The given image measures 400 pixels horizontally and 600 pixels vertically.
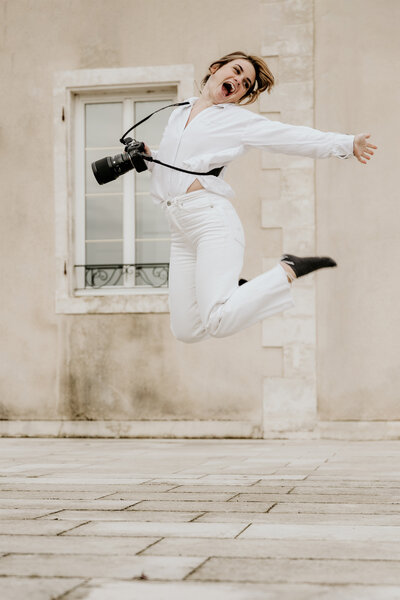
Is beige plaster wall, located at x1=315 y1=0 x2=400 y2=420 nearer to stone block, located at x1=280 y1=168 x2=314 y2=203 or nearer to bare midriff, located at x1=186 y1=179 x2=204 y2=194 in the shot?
stone block, located at x1=280 y1=168 x2=314 y2=203

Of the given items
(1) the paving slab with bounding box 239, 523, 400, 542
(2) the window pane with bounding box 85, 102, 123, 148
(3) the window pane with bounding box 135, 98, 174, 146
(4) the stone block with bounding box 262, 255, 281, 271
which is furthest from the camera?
(2) the window pane with bounding box 85, 102, 123, 148

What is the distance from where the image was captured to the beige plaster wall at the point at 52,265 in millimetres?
8758

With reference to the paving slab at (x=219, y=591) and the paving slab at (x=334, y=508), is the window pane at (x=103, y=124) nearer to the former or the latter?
the paving slab at (x=334, y=508)

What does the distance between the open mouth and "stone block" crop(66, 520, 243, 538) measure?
205 cm

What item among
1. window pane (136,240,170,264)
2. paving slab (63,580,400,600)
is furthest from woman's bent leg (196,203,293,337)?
window pane (136,240,170,264)

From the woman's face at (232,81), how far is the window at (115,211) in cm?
467

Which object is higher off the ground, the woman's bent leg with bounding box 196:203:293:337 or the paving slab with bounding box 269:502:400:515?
the woman's bent leg with bounding box 196:203:293:337

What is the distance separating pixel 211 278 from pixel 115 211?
17.4 ft

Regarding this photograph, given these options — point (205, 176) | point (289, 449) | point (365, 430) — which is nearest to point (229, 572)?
point (205, 176)

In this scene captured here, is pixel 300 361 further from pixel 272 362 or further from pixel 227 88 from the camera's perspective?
pixel 227 88

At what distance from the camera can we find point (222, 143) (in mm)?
4324

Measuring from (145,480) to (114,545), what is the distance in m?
1.99

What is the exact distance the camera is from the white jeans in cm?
412

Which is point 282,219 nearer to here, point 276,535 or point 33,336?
point 33,336
